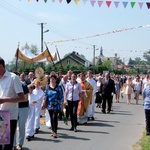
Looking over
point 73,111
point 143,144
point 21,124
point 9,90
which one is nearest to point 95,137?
point 73,111

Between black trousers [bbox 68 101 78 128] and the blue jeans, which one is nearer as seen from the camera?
the blue jeans

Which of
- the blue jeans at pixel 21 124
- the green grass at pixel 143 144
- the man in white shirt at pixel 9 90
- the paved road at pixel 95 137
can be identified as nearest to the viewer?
the man in white shirt at pixel 9 90

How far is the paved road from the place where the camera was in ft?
28.1

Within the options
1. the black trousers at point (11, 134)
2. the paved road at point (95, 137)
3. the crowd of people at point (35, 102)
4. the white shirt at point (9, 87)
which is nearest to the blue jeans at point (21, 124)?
the crowd of people at point (35, 102)

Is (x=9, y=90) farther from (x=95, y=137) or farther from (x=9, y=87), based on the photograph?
(x=95, y=137)

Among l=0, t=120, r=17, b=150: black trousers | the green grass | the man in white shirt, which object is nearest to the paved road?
the green grass

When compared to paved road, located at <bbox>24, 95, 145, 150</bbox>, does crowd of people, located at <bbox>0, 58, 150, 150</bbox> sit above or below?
above

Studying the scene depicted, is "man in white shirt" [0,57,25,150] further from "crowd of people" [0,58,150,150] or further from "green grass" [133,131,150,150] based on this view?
"green grass" [133,131,150,150]

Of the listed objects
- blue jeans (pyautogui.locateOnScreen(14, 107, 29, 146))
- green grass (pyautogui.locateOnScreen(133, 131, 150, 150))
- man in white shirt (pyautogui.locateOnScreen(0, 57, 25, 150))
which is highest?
man in white shirt (pyautogui.locateOnScreen(0, 57, 25, 150))

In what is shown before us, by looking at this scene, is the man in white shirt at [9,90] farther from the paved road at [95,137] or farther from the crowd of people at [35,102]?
the paved road at [95,137]

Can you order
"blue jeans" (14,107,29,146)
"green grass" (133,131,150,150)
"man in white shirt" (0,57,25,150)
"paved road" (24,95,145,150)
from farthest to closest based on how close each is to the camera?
"paved road" (24,95,145,150), "green grass" (133,131,150,150), "blue jeans" (14,107,29,146), "man in white shirt" (0,57,25,150)

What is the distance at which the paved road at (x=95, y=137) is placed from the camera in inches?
337

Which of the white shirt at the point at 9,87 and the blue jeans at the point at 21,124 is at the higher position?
the white shirt at the point at 9,87

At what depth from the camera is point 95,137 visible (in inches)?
389
